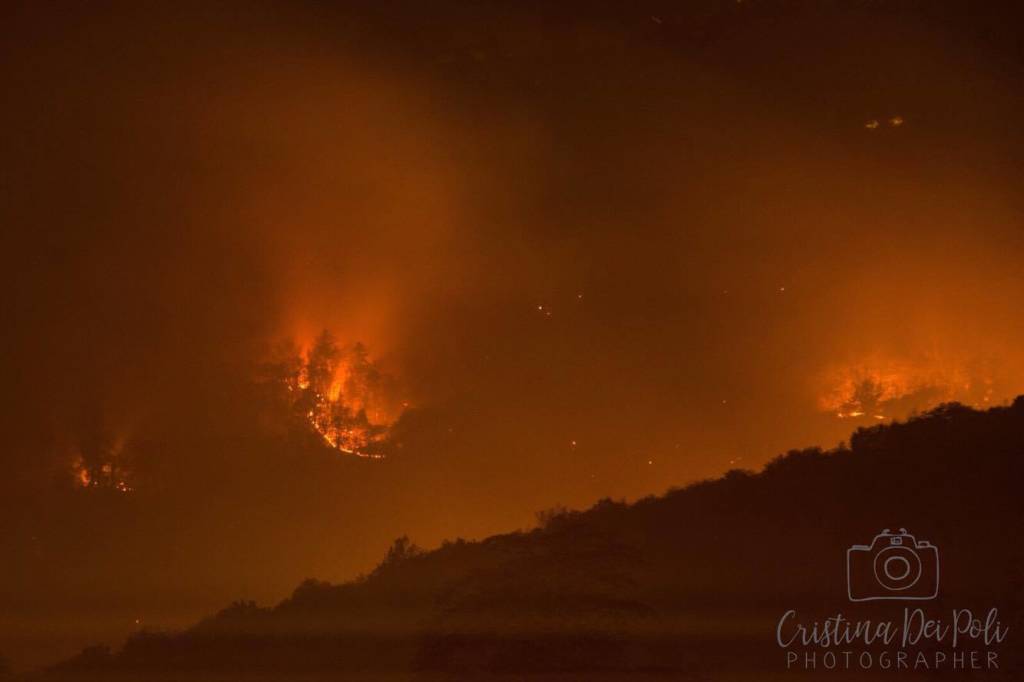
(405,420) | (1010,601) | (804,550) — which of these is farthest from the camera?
(405,420)

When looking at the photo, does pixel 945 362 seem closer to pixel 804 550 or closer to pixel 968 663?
pixel 804 550

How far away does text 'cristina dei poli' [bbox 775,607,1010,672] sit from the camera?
7633 mm

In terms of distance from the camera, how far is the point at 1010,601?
316 inches

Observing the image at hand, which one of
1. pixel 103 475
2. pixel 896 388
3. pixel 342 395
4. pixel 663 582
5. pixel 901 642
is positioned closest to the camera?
pixel 901 642

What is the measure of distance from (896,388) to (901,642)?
12.6 m

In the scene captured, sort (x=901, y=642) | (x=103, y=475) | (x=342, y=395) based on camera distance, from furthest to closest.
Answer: (x=342, y=395)
(x=103, y=475)
(x=901, y=642)

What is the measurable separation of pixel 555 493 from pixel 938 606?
1179cm

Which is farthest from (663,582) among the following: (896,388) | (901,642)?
(896,388)

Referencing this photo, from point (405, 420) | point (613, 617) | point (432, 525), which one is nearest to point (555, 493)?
point (432, 525)

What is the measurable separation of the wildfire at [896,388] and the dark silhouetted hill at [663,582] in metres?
6.53

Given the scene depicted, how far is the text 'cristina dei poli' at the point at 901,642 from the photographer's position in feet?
25.0

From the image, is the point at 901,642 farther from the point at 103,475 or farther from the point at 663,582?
the point at 103,475

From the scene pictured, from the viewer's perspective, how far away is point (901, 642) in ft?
25.7

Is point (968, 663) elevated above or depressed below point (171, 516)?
below
